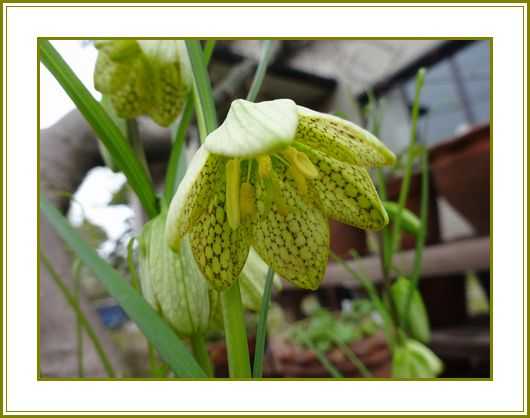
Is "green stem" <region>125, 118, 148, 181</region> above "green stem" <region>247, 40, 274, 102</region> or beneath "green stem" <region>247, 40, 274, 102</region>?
beneath

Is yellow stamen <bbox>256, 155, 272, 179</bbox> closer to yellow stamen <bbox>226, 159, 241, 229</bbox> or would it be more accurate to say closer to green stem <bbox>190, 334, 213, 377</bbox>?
yellow stamen <bbox>226, 159, 241, 229</bbox>

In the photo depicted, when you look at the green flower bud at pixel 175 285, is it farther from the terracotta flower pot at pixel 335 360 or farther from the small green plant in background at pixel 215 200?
the terracotta flower pot at pixel 335 360

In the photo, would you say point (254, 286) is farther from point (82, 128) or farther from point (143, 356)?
point (143, 356)

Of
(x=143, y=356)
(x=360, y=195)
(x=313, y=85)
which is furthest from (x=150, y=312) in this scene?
(x=313, y=85)

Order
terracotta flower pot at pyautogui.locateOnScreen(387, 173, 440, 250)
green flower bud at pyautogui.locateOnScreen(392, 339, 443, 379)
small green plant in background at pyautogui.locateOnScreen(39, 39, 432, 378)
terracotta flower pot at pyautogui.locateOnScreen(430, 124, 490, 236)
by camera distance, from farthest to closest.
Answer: terracotta flower pot at pyautogui.locateOnScreen(387, 173, 440, 250) → terracotta flower pot at pyautogui.locateOnScreen(430, 124, 490, 236) → green flower bud at pyautogui.locateOnScreen(392, 339, 443, 379) → small green plant in background at pyautogui.locateOnScreen(39, 39, 432, 378)

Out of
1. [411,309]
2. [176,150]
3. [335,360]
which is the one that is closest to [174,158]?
[176,150]

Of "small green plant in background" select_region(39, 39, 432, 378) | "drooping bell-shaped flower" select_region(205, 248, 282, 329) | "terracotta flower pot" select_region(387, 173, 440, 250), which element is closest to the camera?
"small green plant in background" select_region(39, 39, 432, 378)

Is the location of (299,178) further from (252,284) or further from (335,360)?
(335,360)

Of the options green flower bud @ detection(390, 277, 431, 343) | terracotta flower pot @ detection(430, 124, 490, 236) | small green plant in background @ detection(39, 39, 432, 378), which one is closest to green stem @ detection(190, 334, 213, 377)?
small green plant in background @ detection(39, 39, 432, 378)
